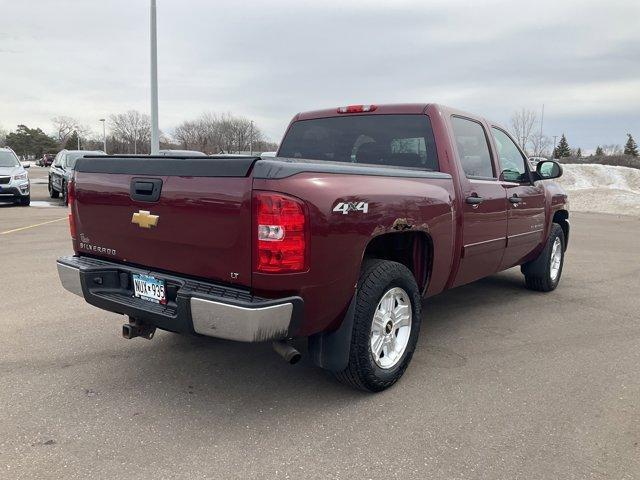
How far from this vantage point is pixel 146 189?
3.17 metres

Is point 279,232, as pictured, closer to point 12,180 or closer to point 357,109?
point 357,109

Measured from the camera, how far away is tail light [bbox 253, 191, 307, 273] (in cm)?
269

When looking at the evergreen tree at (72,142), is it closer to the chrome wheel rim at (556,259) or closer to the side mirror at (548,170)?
the chrome wheel rim at (556,259)

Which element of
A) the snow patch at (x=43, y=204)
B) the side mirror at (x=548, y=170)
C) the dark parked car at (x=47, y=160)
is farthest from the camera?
the dark parked car at (x=47, y=160)

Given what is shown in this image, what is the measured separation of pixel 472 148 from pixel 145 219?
2838 millimetres

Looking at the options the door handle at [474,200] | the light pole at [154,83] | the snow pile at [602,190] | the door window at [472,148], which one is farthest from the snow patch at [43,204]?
the snow pile at [602,190]

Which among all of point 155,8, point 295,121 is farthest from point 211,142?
point 295,121

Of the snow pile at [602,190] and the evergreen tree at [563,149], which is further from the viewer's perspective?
the evergreen tree at [563,149]

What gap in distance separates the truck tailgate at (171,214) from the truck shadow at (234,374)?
866 millimetres

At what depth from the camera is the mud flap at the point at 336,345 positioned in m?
3.16

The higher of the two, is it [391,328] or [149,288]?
[149,288]

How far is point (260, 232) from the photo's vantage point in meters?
2.72

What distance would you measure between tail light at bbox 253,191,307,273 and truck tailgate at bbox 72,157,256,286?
0.24 feet

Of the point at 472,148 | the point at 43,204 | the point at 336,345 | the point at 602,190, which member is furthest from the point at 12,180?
the point at 602,190
